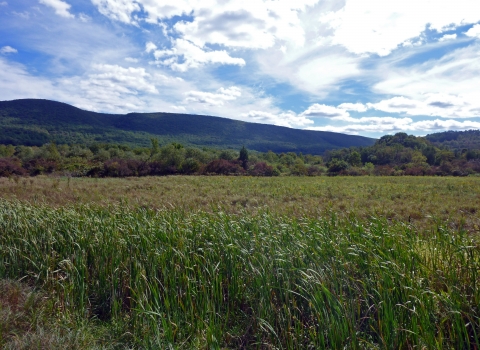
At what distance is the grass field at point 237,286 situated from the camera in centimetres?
348

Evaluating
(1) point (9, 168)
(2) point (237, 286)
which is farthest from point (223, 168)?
(2) point (237, 286)

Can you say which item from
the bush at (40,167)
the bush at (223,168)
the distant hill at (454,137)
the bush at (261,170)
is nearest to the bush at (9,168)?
the bush at (40,167)

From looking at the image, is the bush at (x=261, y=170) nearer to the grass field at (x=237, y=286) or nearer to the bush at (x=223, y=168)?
the bush at (x=223, y=168)

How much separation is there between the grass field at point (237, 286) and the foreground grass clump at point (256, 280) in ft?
0.07

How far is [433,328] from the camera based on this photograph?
3203mm

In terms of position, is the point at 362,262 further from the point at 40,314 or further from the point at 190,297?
the point at 40,314

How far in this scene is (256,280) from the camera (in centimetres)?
430

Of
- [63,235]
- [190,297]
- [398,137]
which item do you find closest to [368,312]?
[190,297]

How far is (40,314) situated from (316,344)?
3492 mm

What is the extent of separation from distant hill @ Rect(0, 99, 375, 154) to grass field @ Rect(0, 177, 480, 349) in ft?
290

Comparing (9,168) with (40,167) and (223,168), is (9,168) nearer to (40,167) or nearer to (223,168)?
(40,167)

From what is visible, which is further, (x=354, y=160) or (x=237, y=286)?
(x=354, y=160)

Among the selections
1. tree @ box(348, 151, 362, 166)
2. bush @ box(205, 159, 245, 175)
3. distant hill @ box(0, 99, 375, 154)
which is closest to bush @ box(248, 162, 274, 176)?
bush @ box(205, 159, 245, 175)

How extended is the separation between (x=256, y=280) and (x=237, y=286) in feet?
1.30
